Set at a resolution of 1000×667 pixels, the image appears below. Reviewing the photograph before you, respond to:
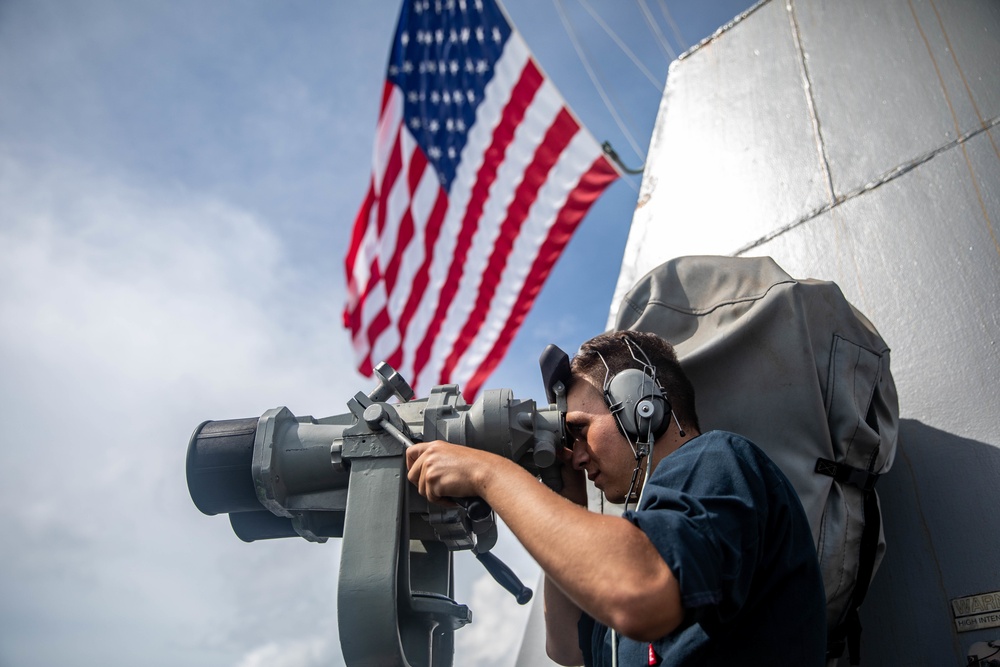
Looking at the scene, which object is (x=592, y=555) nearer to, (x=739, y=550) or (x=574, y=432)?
(x=739, y=550)

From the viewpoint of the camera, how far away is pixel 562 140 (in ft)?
17.8

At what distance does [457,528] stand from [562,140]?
439cm

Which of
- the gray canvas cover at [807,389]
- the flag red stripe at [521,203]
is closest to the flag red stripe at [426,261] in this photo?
the flag red stripe at [521,203]

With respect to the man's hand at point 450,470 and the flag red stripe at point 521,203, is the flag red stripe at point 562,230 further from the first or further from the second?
the man's hand at point 450,470

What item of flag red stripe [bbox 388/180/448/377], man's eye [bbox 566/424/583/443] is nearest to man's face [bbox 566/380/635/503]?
man's eye [bbox 566/424/583/443]

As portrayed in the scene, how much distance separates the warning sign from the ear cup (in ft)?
2.58

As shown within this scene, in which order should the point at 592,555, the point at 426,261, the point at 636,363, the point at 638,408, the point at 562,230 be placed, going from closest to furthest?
1. the point at 592,555
2. the point at 638,408
3. the point at 636,363
4. the point at 426,261
5. the point at 562,230

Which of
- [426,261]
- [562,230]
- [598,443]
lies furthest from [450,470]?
[562,230]

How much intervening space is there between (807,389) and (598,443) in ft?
1.59

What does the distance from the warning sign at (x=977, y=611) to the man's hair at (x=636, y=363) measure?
0.68 meters

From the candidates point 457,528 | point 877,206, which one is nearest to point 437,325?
point 877,206

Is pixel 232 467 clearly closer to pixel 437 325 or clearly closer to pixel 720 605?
pixel 720 605

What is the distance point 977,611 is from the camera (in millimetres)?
1515

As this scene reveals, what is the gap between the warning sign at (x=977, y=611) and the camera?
4.88 ft
